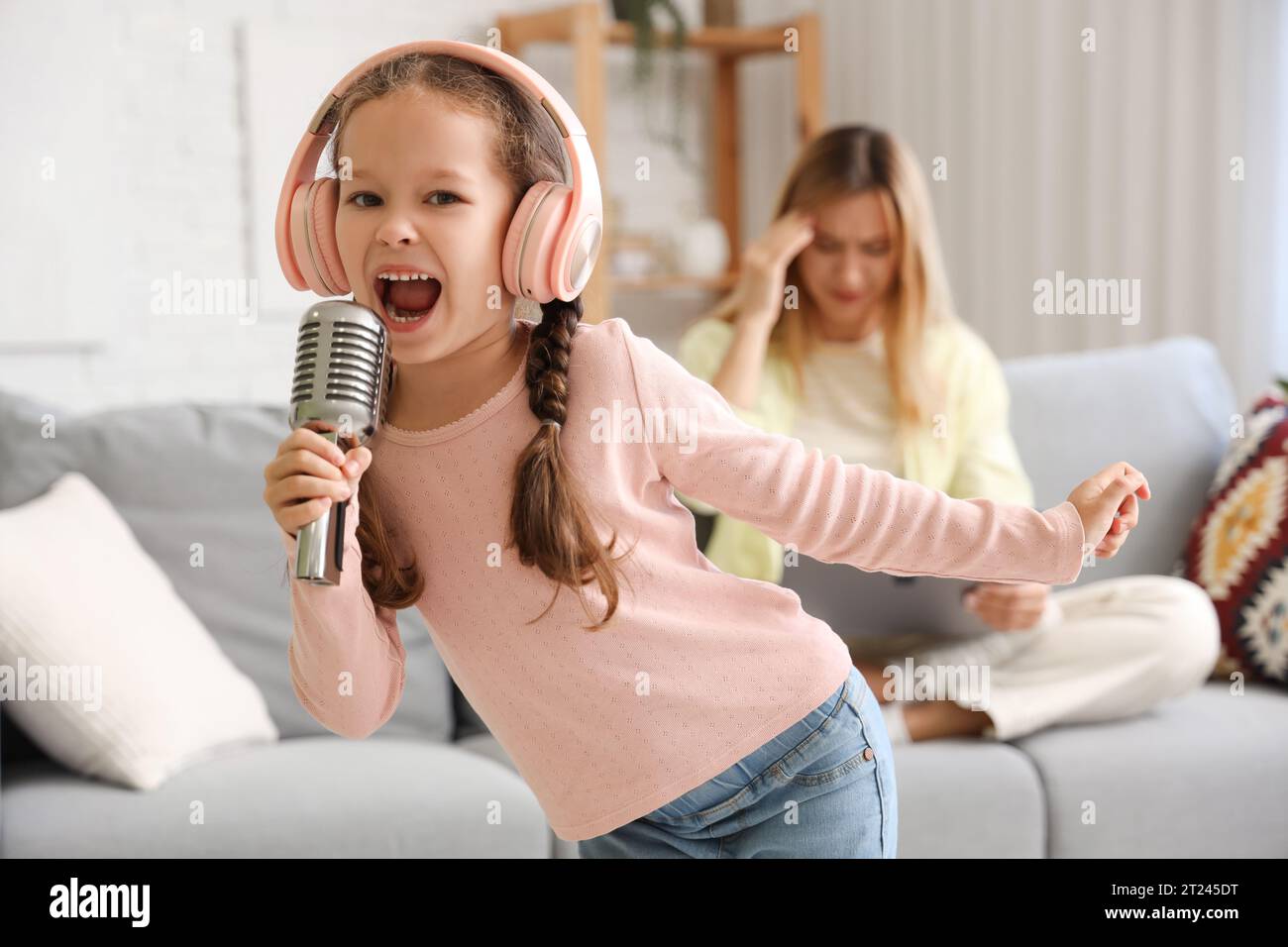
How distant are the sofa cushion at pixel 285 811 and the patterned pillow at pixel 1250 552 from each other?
3.86ft

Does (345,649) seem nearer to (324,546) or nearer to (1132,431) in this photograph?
(324,546)

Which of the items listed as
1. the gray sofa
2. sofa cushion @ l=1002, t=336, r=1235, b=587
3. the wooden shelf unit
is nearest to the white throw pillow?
the gray sofa

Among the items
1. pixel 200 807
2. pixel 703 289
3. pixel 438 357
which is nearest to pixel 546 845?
pixel 200 807

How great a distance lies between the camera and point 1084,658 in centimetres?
206

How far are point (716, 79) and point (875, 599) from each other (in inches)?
102

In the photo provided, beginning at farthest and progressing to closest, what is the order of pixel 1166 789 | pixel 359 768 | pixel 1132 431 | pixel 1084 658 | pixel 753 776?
1. pixel 1132 431
2. pixel 1084 658
3. pixel 1166 789
4. pixel 359 768
5. pixel 753 776

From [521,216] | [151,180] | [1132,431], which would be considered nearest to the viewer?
[521,216]

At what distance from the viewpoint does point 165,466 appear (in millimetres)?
2100

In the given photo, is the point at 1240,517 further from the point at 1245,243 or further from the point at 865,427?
the point at 1245,243

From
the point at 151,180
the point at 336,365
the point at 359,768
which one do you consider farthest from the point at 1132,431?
the point at 151,180

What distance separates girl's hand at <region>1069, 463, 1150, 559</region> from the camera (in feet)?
2.73

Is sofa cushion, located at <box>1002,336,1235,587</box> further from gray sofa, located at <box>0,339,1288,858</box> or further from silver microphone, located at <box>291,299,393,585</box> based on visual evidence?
silver microphone, located at <box>291,299,393,585</box>

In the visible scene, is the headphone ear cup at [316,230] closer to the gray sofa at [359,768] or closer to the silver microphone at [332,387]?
the silver microphone at [332,387]

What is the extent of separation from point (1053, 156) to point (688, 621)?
273 centimetres
